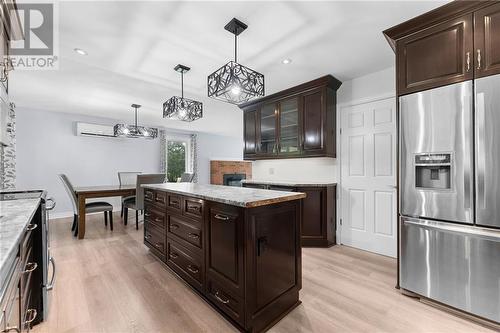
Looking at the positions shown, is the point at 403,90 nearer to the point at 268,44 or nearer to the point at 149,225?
the point at 268,44

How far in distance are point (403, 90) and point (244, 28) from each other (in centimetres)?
151

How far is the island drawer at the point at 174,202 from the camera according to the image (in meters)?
2.19

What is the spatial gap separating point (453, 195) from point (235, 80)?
6.44 ft

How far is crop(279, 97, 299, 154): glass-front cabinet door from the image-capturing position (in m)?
3.53

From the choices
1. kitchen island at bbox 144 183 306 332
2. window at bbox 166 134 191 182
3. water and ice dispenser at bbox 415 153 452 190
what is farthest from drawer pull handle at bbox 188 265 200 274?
window at bbox 166 134 191 182

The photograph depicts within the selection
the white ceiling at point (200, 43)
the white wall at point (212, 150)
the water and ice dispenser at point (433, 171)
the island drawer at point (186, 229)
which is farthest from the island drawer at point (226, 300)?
the white wall at point (212, 150)

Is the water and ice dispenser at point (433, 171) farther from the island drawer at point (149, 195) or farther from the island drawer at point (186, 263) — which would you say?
the island drawer at point (149, 195)

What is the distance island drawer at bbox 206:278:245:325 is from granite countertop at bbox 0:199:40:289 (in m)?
1.19

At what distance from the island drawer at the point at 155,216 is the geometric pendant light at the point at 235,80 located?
1.44m

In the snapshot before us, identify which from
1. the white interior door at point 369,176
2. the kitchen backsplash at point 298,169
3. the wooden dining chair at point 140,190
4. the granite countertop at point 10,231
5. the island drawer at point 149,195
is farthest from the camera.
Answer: the wooden dining chair at point 140,190

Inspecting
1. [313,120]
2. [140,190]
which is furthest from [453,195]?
[140,190]

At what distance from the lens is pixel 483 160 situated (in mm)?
1634

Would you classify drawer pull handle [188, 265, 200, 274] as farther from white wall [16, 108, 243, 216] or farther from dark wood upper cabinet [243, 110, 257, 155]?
white wall [16, 108, 243, 216]

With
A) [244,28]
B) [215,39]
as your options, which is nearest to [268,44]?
[244,28]
